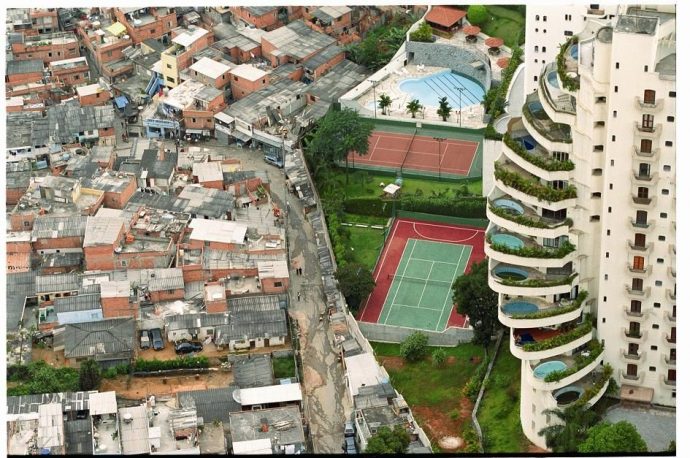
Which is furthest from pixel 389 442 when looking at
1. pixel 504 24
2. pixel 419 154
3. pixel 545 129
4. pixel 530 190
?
pixel 504 24

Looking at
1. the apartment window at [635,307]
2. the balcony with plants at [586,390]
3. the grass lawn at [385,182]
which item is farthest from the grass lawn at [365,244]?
the apartment window at [635,307]

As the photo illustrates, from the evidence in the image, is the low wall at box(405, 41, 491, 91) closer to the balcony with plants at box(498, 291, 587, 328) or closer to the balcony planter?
the balcony planter

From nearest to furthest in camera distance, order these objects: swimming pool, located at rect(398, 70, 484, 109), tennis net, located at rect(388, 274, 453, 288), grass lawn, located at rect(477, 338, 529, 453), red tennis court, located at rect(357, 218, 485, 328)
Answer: grass lawn, located at rect(477, 338, 529, 453), red tennis court, located at rect(357, 218, 485, 328), tennis net, located at rect(388, 274, 453, 288), swimming pool, located at rect(398, 70, 484, 109)

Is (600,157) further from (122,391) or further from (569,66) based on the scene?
(122,391)

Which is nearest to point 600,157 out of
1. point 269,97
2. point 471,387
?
point 471,387

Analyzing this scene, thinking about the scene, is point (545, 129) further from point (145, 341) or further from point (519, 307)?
point (145, 341)

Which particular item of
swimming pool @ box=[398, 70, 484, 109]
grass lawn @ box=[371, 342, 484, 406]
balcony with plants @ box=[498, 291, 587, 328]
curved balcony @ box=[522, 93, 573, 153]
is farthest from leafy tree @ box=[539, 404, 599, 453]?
swimming pool @ box=[398, 70, 484, 109]
